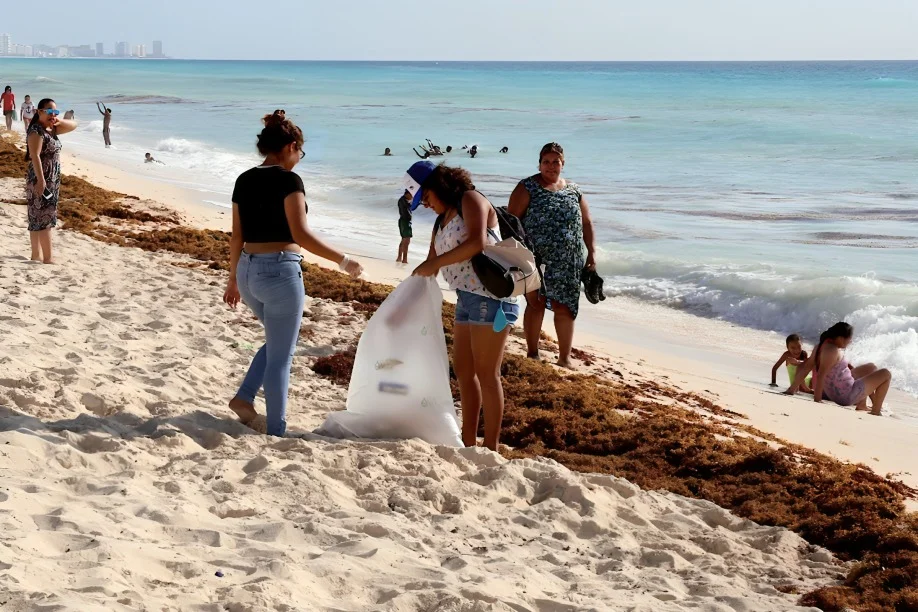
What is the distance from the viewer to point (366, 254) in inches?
595

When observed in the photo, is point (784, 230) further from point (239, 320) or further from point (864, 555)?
point (864, 555)

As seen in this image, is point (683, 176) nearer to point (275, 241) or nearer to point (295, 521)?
point (275, 241)

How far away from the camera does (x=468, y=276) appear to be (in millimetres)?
4914

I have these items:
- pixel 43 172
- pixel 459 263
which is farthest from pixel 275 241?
pixel 43 172

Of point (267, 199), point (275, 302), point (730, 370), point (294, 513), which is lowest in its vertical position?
point (730, 370)

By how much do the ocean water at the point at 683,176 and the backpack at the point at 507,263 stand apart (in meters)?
6.18

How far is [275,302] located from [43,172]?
16.4 ft

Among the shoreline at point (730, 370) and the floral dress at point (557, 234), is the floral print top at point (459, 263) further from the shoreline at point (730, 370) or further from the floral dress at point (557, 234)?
the shoreline at point (730, 370)

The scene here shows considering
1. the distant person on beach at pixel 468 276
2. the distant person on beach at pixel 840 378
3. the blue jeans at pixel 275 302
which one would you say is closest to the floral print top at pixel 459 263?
the distant person on beach at pixel 468 276

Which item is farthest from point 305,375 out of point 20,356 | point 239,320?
point 20,356

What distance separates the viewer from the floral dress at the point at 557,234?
720 centimetres

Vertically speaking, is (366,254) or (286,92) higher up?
(286,92)

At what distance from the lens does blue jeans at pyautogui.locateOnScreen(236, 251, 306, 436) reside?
4773 mm

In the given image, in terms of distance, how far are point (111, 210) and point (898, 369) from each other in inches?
371
